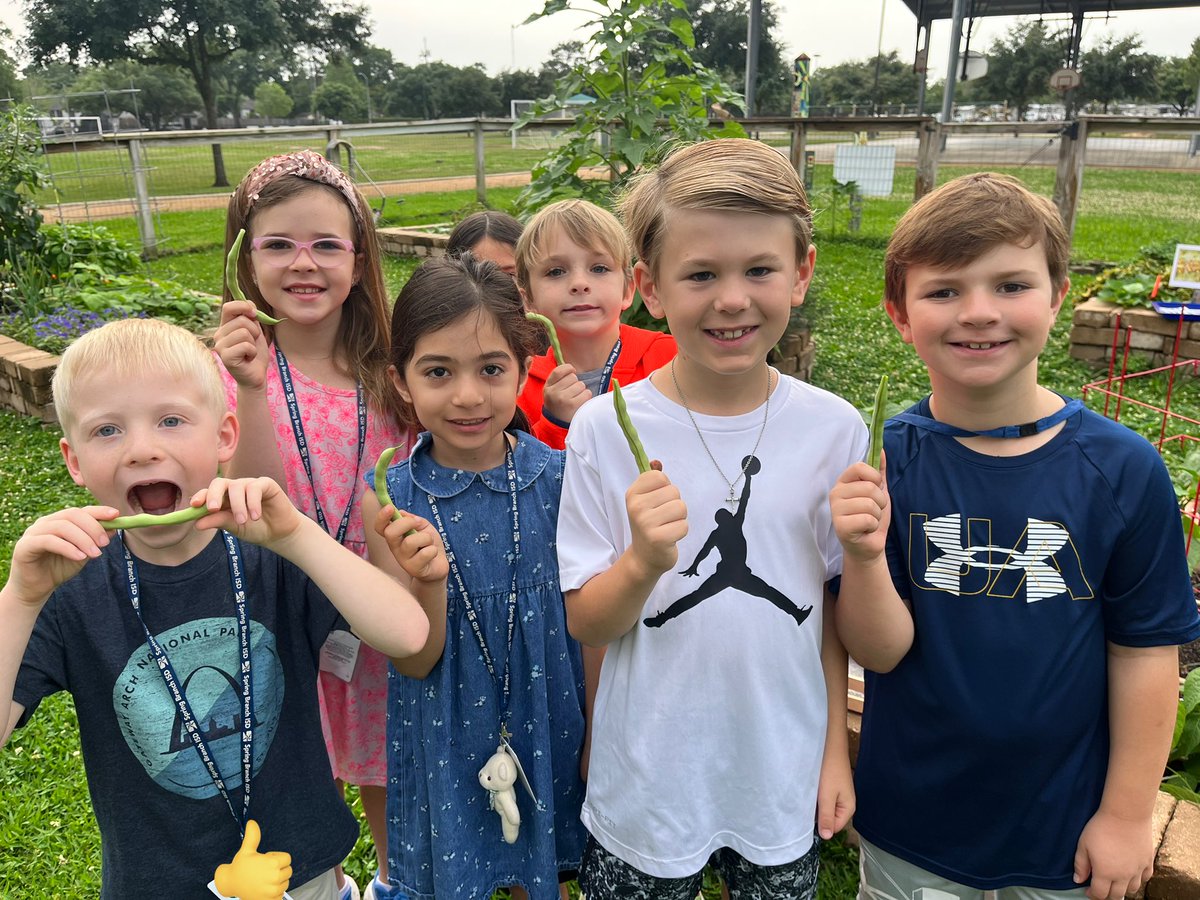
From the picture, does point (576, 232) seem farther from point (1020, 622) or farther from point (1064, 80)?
point (1064, 80)

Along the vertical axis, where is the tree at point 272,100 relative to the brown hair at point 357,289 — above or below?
above

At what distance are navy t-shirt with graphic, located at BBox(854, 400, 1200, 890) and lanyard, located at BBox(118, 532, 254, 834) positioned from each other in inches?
46.5

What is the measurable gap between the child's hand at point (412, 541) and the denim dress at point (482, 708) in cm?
22

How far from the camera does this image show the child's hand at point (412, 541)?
4.73 ft

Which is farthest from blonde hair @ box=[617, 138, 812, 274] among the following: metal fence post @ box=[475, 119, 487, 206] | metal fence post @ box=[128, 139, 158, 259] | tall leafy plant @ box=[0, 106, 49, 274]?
metal fence post @ box=[475, 119, 487, 206]

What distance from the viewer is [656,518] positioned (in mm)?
1303

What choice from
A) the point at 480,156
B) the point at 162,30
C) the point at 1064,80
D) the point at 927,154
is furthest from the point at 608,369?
the point at 162,30

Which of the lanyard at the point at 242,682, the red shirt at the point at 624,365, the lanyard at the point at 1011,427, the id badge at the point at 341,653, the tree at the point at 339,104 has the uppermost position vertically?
the tree at the point at 339,104

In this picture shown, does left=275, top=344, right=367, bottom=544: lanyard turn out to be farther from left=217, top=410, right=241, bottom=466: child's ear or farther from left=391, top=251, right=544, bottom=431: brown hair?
left=217, top=410, right=241, bottom=466: child's ear

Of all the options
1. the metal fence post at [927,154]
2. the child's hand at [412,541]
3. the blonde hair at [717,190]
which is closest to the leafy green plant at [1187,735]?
the blonde hair at [717,190]

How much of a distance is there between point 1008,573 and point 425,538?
3.26 ft

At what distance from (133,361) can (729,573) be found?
1077mm

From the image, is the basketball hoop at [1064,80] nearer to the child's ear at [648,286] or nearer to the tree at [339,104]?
the child's ear at [648,286]

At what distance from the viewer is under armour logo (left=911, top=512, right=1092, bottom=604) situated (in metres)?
1.44
